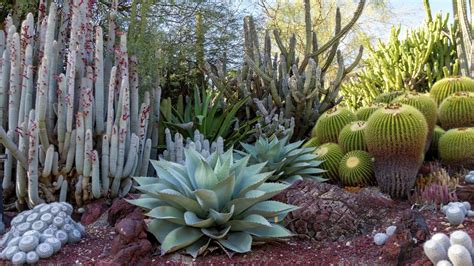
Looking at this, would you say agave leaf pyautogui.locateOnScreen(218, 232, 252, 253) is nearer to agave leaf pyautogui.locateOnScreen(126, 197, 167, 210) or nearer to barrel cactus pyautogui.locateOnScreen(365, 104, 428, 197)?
agave leaf pyautogui.locateOnScreen(126, 197, 167, 210)

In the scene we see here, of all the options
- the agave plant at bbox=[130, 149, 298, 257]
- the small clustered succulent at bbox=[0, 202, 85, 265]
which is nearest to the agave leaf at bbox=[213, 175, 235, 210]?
the agave plant at bbox=[130, 149, 298, 257]

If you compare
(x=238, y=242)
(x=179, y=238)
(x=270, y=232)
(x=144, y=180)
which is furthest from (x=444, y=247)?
(x=144, y=180)

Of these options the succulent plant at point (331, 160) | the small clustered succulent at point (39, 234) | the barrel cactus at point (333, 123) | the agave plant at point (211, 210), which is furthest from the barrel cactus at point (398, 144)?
the small clustered succulent at point (39, 234)

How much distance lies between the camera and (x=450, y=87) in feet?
20.2

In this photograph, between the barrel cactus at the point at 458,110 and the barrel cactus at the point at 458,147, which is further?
the barrel cactus at the point at 458,110

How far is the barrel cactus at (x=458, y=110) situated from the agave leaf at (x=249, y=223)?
3.34m

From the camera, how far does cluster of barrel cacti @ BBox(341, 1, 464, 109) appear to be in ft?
33.8

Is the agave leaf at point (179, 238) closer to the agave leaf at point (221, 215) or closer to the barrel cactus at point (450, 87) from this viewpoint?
the agave leaf at point (221, 215)

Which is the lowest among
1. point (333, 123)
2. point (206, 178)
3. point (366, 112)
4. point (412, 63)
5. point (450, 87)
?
point (206, 178)

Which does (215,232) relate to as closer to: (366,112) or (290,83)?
(366,112)

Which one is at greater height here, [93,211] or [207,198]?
[207,198]

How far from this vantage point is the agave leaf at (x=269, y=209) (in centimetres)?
327

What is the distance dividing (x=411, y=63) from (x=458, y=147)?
220 inches

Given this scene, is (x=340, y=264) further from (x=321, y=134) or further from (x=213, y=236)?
(x=321, y=134)
